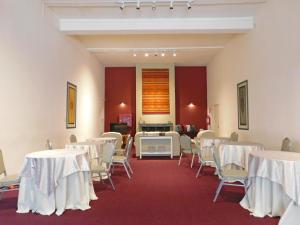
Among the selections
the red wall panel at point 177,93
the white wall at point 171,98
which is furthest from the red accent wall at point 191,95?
the white wall at point 171,98

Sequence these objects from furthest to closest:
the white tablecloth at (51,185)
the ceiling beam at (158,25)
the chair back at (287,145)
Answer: the ceiling beam at (158,25)
the chair back at (287,145)
the white tablecloth at (51,185)

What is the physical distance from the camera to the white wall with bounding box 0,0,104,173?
170 inches

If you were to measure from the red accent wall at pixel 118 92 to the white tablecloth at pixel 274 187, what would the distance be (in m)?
9.15

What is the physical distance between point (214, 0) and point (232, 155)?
127 inches

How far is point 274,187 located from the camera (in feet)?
11.1

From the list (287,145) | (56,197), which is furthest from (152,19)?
(56,197)

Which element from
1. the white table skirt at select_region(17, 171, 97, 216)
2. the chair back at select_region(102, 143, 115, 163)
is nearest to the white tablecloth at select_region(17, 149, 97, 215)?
the white table skirt at select_region(17, 171, 97, 216)

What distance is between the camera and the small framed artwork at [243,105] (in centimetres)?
711

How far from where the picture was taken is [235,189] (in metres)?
4.77

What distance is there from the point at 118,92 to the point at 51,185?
9245 millimetres

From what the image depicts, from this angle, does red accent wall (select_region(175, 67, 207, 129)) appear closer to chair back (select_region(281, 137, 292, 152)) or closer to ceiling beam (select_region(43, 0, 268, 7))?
ceiling beam (select_region(43, 0, 268, 7))

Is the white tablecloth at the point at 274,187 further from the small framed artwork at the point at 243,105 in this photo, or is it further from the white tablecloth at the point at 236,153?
the small framed artwork at the point at 243,105

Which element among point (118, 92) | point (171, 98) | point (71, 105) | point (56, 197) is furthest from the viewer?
point (118, 92)

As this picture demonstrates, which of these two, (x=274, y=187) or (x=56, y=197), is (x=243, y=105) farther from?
(x=56, y=197)
